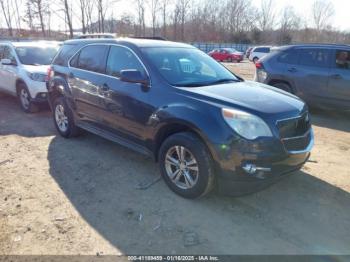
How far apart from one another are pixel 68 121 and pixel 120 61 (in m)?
1.85

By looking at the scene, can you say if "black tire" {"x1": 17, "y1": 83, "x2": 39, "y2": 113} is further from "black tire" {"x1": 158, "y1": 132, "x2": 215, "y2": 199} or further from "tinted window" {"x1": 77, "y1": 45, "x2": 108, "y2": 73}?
"black tire" {"x1": 158, "y1": 132, "x2": 215, "y2": 199}

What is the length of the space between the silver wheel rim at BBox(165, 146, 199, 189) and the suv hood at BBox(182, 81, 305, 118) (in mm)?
675

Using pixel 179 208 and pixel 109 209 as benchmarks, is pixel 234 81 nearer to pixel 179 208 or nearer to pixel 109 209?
pixel 179 208

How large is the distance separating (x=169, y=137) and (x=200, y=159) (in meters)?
0.54

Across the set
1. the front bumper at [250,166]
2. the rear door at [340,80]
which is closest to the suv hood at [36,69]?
the front bumper at [250,166]

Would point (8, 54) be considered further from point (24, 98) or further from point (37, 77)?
point (37, 77)

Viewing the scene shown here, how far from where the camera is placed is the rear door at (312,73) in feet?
25.0

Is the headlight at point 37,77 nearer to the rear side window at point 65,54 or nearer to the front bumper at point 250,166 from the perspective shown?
the rear side window at point 65,54

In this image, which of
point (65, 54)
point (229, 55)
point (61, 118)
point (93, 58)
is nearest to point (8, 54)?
point (65, 54)

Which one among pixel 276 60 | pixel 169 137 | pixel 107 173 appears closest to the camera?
pixel 169 137

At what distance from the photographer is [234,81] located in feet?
15.5

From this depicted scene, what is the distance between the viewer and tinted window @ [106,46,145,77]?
442cm

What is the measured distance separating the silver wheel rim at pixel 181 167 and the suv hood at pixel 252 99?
2.21 ft

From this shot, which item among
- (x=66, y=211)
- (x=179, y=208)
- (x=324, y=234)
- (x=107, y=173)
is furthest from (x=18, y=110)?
(x=324, y=234)
